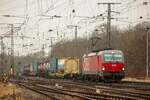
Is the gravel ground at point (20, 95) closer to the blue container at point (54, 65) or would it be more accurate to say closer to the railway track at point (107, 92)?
the railway track at point (107, 92)

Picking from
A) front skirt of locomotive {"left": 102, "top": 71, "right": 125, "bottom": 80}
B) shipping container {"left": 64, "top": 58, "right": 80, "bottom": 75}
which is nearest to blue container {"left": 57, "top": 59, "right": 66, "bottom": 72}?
shipping container {"left": 64, "top": 58, "right": 80, "bottom": 75}

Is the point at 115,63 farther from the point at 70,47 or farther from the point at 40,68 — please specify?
the point at 70,47

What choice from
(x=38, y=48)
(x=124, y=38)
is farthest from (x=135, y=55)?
(x=38, y=48)

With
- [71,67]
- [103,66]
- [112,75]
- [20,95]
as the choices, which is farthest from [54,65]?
[20,95]

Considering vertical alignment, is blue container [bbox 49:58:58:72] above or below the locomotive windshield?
below

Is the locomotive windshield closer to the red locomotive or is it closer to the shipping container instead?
the red locomotive

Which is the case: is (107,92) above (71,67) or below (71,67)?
above

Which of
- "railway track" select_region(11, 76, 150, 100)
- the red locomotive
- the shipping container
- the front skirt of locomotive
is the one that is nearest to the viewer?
"railway track" select_region(11, 76, 150, 100)

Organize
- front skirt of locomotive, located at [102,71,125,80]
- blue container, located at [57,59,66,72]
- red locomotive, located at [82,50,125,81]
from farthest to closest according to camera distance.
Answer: blue container, located at [57,59,66,72] → red locomotive, located at [82,50,125,81] → front skirt of locomotive, located at [102,71,125,80]

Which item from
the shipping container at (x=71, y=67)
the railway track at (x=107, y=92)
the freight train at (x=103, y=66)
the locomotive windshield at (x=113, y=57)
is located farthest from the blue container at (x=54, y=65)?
the railway track at (x=107, y=92)

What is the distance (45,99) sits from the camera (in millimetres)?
24188

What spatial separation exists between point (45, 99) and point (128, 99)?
4775 millimetres

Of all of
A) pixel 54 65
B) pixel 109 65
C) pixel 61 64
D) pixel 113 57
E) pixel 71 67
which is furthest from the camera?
pixel 54 65

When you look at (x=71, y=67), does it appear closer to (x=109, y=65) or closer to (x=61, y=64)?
(x=61, y=64)
